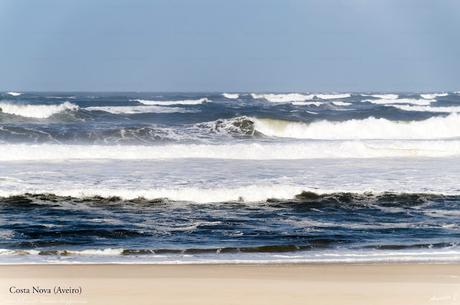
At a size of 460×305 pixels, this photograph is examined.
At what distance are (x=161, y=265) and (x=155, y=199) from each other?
1.38 metres

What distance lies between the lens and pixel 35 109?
727cm

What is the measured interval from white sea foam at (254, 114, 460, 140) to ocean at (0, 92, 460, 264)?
17 millimetres

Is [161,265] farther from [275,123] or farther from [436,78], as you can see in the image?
[275,123]

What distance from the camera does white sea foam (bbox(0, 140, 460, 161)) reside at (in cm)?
555

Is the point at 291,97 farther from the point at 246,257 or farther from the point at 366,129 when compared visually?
the point at 246,257

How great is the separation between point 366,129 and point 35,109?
3.29 meters

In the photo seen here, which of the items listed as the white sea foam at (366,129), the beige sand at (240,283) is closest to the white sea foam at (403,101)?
the white sea foam at (366,129)

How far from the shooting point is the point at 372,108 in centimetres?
671

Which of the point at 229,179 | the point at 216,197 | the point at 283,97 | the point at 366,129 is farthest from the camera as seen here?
the point at 366,129

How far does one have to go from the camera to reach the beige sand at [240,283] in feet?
9.56

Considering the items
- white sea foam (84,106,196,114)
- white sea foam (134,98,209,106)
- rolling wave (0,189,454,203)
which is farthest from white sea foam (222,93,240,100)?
rolling wave (0,189,454,203)

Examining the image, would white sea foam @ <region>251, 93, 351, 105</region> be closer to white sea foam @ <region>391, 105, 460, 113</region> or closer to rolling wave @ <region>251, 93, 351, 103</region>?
rolling wave @ <region>251, 93, 351, 103</region>

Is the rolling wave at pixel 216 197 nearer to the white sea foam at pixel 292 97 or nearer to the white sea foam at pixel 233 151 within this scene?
the white sea foam at pixel 233 151

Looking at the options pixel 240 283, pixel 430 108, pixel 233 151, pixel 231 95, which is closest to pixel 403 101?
pixel 430 108
